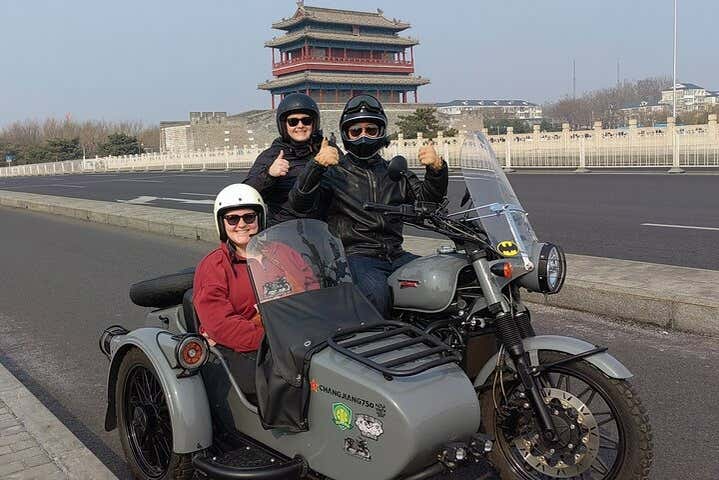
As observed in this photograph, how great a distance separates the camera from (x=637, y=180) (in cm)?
1956

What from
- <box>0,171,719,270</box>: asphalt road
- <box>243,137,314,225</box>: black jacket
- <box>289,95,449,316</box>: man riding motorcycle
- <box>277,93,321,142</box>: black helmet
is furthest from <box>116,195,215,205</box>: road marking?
<box>289,95,449,316</box>: man riding motorcycle

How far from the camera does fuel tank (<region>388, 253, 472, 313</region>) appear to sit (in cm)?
333

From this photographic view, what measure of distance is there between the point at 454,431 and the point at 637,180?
18625 millimetres

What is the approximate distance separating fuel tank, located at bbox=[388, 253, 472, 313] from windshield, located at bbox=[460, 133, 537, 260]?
0.21 metres

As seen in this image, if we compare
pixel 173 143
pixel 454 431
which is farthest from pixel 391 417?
pixel 173 143

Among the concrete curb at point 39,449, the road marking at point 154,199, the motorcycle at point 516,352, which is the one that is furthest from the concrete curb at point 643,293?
the road marking at point 154,199

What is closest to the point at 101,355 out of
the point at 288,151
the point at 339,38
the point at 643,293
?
the point at 288,151

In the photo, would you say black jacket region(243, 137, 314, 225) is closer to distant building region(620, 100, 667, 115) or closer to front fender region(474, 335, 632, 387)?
front fender region(474, 335, 632, 387)

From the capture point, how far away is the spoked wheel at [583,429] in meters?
2.97

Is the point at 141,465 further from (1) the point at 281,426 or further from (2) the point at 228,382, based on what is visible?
(1) the point at 281,426

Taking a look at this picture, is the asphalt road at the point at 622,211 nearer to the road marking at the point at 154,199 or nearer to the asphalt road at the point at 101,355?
the road marking at the point at 154,199

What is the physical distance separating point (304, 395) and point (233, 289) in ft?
2.97

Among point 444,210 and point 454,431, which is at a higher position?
point 444,210

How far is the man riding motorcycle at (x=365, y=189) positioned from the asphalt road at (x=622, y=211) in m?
1.70
